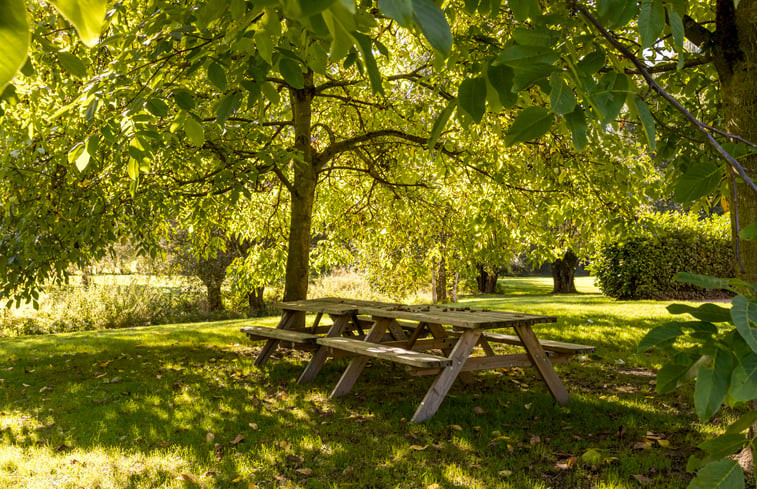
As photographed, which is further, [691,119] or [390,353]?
[390,353]

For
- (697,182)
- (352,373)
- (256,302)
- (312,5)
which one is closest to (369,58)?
(312,5)

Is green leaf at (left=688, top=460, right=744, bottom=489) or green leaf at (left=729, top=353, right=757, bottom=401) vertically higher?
green leaf at (left=729, top=353, right=757, bottom=401)

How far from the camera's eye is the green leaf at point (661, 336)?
1269 millimetres

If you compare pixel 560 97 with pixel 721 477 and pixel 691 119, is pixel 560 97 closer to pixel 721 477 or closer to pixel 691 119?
pixel 691 119

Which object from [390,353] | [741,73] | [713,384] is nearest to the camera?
[713,384]

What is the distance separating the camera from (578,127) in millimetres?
1425

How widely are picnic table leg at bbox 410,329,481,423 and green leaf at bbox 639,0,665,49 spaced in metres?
3.88

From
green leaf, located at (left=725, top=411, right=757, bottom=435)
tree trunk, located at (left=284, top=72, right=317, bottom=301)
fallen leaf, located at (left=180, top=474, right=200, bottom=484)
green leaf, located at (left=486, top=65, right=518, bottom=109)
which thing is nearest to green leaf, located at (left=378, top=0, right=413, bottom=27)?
green leaf, located at (left=486, top=65, right=518, bottom=109)

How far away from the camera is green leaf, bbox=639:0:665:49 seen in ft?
4.48

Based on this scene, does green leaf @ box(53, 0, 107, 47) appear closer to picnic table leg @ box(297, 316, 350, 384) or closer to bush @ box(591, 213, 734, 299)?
picnic table leg @ box(297, 316, 350, 384)

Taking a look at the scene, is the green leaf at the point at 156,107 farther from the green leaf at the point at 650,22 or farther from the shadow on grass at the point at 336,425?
the shadow on grass at the point at 336,425

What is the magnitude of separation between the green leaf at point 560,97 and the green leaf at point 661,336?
1.73ft

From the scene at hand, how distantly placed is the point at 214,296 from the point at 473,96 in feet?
58.9

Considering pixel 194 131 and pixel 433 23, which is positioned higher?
pixel 194 131
